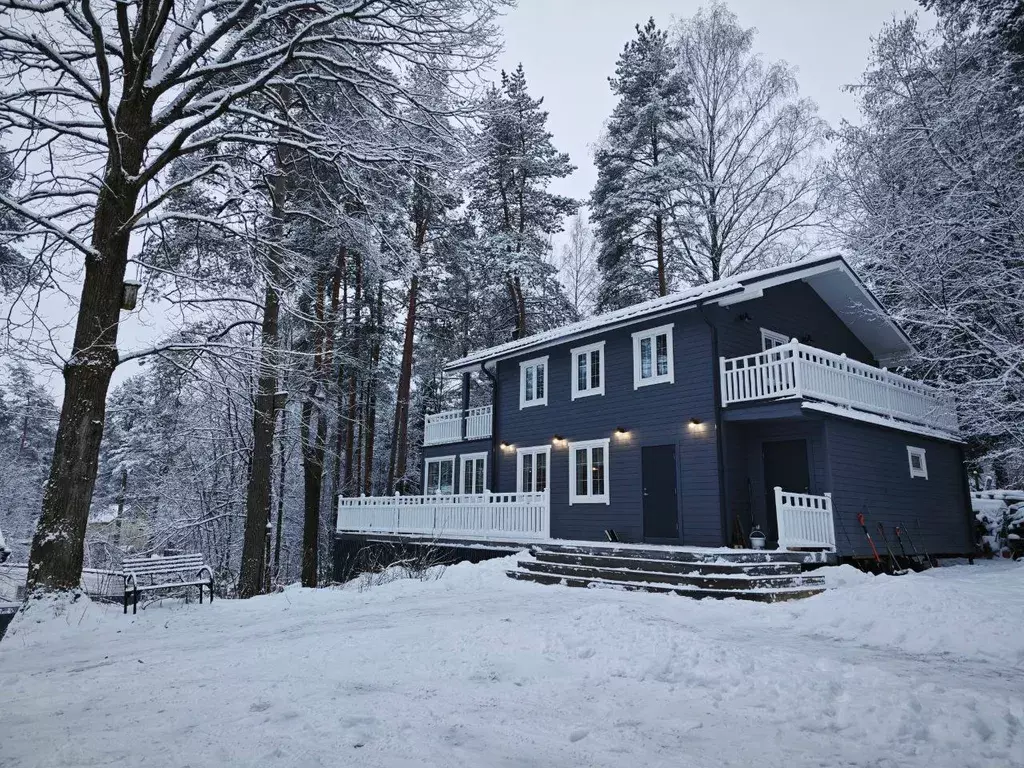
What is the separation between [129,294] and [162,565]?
14.3ft

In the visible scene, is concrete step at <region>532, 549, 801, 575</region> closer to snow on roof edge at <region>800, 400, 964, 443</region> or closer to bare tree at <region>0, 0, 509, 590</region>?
snow on roof edge at <region>800, 400, 964, 443</region>

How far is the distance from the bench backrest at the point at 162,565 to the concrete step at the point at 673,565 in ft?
19.9

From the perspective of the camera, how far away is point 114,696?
4211 millimetres

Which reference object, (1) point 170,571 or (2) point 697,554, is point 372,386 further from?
(2) point 697,554

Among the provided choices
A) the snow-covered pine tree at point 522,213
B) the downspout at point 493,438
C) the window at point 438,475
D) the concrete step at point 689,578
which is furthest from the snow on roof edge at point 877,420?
the snow-covered pine tree at point 522,213

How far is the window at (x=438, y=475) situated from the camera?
21780 mm

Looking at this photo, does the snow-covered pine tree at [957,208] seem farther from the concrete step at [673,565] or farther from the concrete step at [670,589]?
the concrete step at [670,589]

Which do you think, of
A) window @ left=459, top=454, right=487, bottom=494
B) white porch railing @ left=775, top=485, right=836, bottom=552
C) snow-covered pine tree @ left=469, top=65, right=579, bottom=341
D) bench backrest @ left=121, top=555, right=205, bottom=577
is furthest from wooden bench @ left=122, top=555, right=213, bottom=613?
snow-covered pine tree @ left=469, top=65, right=579, bottom=341

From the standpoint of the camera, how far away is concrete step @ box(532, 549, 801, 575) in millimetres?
9508

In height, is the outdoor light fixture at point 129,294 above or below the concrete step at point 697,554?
above

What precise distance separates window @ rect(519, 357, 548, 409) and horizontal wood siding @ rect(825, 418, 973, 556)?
7768 millimetres

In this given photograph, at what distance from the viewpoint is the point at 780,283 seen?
46.9 feet

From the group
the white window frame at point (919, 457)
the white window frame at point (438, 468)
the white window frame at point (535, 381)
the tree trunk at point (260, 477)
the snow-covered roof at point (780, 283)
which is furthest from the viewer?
the white window frame at point (438, 468)

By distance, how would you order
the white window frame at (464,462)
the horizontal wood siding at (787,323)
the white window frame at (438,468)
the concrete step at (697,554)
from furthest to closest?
the white window frame at (438,468) < the white window frame at (464,462) < the horizontal wood siding at (787,323) < the concrete step at (697,554)
